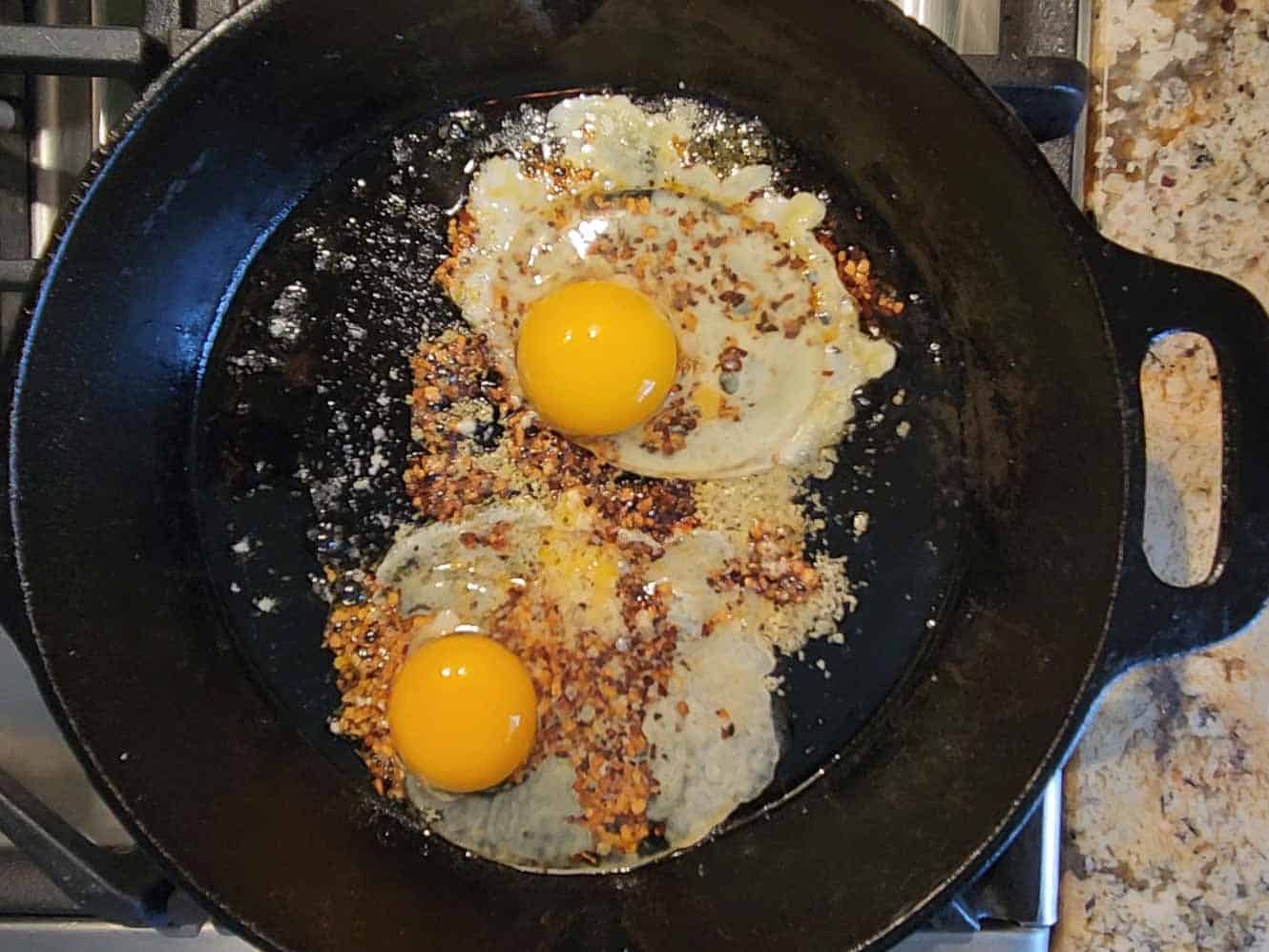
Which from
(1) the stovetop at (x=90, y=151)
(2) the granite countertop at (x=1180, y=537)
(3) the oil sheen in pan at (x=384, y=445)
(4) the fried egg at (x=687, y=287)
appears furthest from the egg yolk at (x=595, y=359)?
(2) the granite countertop at (x=1180, y=537)

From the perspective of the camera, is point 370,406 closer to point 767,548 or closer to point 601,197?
point 601,197

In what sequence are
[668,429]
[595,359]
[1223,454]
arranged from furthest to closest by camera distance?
[668,429]
[595,359]
[1223,454]

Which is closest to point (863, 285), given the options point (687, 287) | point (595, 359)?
point (687, 287)

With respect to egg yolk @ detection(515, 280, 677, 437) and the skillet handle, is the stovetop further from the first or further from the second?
egg yolk @ detection(515, 280, 677, 437)

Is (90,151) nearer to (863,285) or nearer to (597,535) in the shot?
(597,535)

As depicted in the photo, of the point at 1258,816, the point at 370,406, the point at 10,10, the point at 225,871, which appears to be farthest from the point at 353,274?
the point at 1258,816

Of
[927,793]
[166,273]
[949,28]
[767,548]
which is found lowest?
[927,793]

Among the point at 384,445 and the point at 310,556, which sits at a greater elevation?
the point at 384,445

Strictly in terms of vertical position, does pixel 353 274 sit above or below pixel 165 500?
above
